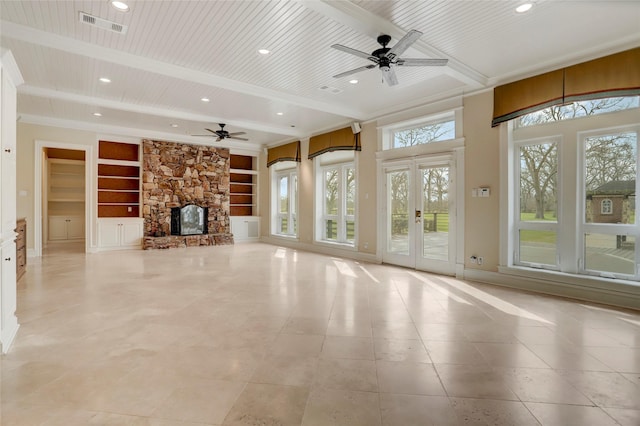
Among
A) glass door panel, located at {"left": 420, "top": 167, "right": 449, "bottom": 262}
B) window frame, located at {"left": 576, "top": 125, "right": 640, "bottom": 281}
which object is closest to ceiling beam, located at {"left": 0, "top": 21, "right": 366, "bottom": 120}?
glass door panel, located at {"left": 420, "top": 167, "right": 449, "bottom": 262}

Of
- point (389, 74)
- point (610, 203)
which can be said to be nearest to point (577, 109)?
point (610, 203)

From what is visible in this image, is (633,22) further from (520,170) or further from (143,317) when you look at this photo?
(143,317)

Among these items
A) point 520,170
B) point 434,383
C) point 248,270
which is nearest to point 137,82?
point 248,270

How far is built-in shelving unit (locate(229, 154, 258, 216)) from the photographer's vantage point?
10.9 metres

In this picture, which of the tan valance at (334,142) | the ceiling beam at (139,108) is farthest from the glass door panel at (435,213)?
the ceiling beam at (139,108)

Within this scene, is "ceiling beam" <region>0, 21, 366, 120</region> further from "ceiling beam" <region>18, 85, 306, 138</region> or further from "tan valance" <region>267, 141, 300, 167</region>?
"tan valance" <region>267, 141, 300, 167</region>

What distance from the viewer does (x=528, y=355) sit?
262 centimetres

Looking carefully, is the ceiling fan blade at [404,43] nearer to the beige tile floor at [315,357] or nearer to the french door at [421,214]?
the french door at [421,214]

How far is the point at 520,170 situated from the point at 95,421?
18.4 feet

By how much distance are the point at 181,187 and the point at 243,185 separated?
215 cm

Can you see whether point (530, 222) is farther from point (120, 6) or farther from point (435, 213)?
point (120, 6)

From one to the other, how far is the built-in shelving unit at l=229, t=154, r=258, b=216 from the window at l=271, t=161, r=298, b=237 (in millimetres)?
992

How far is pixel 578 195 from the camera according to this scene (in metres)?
4.35

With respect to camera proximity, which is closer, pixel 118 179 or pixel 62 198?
pixel 118 179
